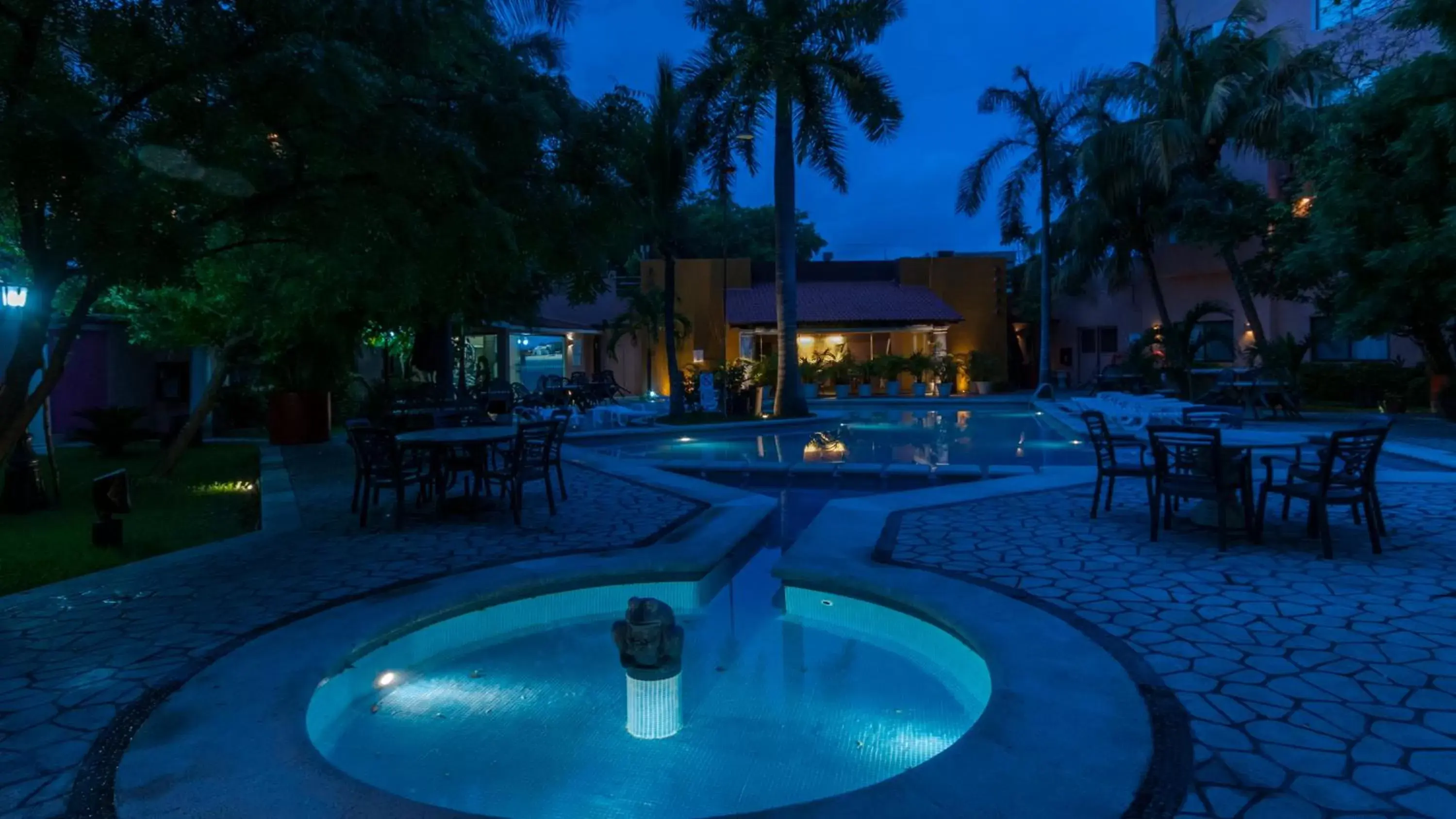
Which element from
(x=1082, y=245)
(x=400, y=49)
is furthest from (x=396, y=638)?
(x=1082, y=245)

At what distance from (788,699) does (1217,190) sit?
2286 cm

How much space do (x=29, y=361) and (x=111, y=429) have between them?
1027cm

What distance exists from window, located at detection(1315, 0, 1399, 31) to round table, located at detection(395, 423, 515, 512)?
15.9 metres

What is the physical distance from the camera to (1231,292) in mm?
24781

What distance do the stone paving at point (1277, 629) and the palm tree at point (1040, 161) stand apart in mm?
19333

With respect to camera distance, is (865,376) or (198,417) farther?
(865,376)

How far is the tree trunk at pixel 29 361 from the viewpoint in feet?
15.9

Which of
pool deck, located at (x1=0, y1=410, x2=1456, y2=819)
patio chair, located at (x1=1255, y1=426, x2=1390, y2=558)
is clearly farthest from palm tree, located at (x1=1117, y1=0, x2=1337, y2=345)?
patio chair, located at (x1=1255, y1=426, x2=1390, y2=558)

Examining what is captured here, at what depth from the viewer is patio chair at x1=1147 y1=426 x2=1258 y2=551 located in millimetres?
5883

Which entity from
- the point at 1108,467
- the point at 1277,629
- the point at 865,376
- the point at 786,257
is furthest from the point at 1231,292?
the point at 1277,629

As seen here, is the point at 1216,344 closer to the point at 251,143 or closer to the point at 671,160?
the point at 671,160

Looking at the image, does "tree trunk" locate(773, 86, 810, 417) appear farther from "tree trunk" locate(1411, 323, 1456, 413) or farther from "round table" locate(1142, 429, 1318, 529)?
"tree trunk" locate(1411, 323, 1456, 413)

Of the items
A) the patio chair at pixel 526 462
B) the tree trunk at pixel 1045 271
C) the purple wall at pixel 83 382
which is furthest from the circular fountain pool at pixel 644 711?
the tree trunk at pixel 1045 271

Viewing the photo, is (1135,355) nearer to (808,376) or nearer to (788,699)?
(808,376)
